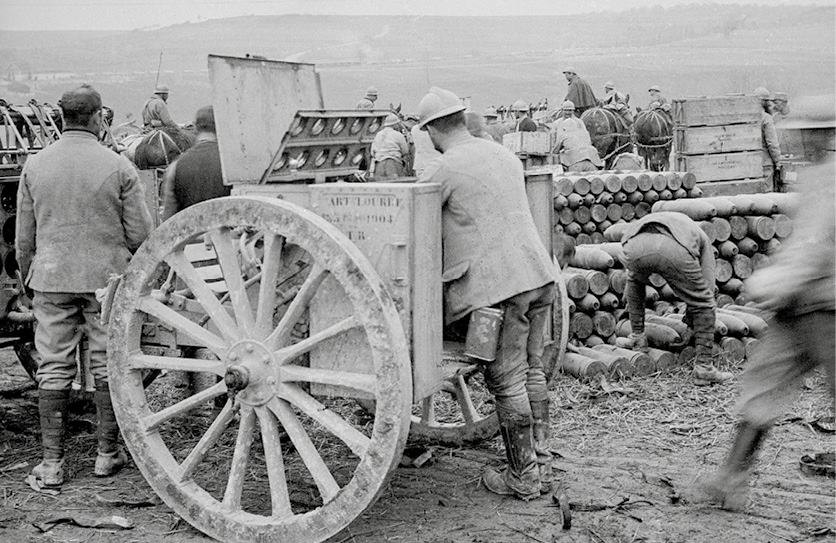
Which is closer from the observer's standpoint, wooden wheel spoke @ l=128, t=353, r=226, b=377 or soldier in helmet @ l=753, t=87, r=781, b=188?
wooden wheel spoke @ l=128, t=353, r=226, b=377

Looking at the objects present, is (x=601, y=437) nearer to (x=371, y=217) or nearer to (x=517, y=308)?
(x=517, y=308)

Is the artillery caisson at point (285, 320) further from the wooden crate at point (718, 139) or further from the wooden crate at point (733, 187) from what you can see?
the wooden crate at point (718, 139)

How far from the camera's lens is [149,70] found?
5325 centimetres

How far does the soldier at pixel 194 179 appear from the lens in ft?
19.1

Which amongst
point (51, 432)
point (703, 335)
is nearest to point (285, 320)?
point (51, 432)

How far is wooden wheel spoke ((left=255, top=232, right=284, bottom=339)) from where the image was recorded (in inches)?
168

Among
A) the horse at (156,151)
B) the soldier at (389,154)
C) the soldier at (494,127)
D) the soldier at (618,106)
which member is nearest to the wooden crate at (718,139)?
the soldier at (494,127)

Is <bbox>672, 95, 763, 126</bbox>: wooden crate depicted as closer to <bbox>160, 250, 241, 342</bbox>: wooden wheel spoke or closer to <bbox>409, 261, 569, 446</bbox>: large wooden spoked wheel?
<bbox>409, 261, 569, 446</bbox>: large wooden spoked wheel

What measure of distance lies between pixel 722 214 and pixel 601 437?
3.65 metres

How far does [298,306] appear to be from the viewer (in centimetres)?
423

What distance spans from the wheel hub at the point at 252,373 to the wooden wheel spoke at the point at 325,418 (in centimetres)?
8

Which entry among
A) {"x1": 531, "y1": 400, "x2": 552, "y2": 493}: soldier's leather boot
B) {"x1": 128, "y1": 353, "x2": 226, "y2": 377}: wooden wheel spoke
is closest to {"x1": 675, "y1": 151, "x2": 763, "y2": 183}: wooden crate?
{"x1": 531, "y1": 400, "x2": 552, "y2": 493}: soldier's leather boot

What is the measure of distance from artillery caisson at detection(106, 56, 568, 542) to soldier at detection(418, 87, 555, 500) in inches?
6.0

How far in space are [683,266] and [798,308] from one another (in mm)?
3459
